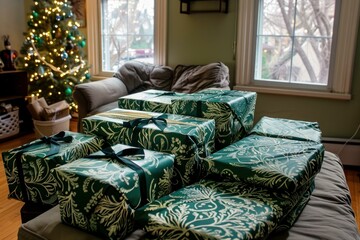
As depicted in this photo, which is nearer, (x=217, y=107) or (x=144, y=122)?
(x=144, y=122)

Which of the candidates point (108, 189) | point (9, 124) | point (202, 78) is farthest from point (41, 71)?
point (108, 189)

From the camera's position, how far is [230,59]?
3678 mm

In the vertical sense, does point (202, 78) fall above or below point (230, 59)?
below

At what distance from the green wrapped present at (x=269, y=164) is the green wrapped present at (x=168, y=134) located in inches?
2.7

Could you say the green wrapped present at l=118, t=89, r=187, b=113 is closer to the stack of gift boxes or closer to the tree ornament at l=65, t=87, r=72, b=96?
the stack of gift boxes

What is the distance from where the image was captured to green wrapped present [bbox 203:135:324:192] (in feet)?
3.35

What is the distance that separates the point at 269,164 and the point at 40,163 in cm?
73

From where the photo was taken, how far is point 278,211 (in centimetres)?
95

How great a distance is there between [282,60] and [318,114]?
0.63 m

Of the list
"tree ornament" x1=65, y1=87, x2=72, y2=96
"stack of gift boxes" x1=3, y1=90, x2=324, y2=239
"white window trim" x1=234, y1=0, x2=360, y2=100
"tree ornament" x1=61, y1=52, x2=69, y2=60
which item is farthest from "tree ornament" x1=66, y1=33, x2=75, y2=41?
"stack of gift boxes" x1=3, y1=90, x2=324, y2=239

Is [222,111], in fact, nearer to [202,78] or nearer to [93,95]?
[202,78]

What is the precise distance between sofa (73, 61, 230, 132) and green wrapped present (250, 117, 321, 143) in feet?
5.36

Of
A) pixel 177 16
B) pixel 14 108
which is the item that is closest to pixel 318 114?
pixel 177 16

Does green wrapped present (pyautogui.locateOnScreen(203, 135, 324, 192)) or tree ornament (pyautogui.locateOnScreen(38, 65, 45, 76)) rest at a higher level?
tree ornament (pyautogui.locateOnScreen(38, 65, 45, 76))
